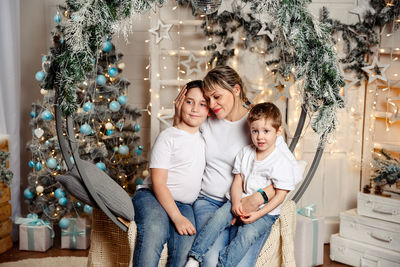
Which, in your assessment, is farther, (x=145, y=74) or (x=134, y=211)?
(x=145, y=74)

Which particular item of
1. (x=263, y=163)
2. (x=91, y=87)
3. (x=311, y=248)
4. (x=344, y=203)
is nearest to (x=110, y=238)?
(x=263, y=163)

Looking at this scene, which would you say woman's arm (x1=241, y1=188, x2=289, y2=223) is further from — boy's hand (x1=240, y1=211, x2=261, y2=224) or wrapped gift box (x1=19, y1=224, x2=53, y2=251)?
wrapped gift box (x1=19, y1=224, x2=53, y2=251)

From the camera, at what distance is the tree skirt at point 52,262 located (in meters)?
2.73

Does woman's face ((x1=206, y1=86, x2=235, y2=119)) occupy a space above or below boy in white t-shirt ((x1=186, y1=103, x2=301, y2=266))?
above

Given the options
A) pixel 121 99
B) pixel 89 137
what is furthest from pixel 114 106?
Result: pixel 89 137

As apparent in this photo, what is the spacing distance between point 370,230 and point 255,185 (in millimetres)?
1410

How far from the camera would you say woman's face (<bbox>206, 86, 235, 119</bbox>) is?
196cm

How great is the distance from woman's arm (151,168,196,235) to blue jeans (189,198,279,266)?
2.5 inches

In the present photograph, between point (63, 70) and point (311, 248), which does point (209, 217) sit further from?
point (311, 248)

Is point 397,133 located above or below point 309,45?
below

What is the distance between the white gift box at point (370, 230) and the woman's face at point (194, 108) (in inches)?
Answer: 62.9

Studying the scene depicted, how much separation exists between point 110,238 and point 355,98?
2223mm

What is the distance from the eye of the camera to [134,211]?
73.1 inches

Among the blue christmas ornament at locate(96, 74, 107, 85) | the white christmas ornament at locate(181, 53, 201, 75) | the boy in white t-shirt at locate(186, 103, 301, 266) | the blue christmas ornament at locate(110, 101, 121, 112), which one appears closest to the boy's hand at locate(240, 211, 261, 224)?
the boy in white t-shirt at locate(186, 103, 301, 266)
